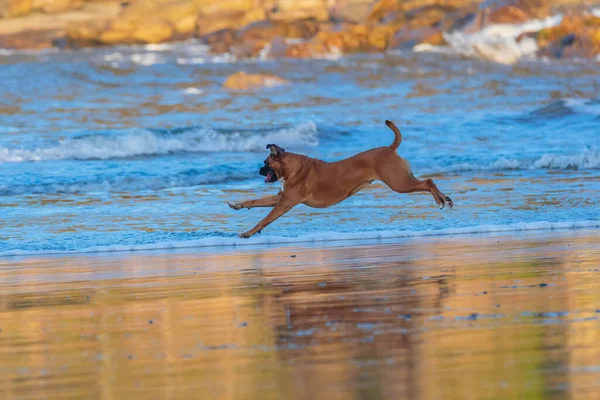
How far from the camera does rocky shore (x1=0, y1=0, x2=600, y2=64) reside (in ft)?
173

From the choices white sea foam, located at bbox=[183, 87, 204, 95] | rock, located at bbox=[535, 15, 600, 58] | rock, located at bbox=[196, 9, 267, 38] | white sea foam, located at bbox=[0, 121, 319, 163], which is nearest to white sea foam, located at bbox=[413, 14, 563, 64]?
rock, located at bbox=[535, 15, 600, 58]

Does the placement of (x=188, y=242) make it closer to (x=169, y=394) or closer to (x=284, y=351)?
(x=284, y=351)

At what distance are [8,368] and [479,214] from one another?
24.1 ft

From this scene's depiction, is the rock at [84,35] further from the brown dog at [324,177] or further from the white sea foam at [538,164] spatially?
the brown dog at [324,177]

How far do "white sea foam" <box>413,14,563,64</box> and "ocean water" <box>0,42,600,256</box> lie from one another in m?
7.01

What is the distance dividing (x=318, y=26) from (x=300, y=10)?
4035 millimetres

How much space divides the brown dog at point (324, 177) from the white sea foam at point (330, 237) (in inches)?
6.9

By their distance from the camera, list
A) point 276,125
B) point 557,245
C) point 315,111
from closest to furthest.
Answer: point 557,245 < point 276,125 < point 315,111

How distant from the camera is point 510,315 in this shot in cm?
566

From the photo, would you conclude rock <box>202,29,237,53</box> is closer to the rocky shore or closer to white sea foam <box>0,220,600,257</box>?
the rocky shore

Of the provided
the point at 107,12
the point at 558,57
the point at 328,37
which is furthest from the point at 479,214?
the point at 107,12

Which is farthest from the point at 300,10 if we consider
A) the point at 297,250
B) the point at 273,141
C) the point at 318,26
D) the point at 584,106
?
the point at 297,250

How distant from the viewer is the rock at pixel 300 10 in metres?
73.2

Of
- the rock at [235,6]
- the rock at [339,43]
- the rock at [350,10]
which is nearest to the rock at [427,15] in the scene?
the rock at [339,43]
